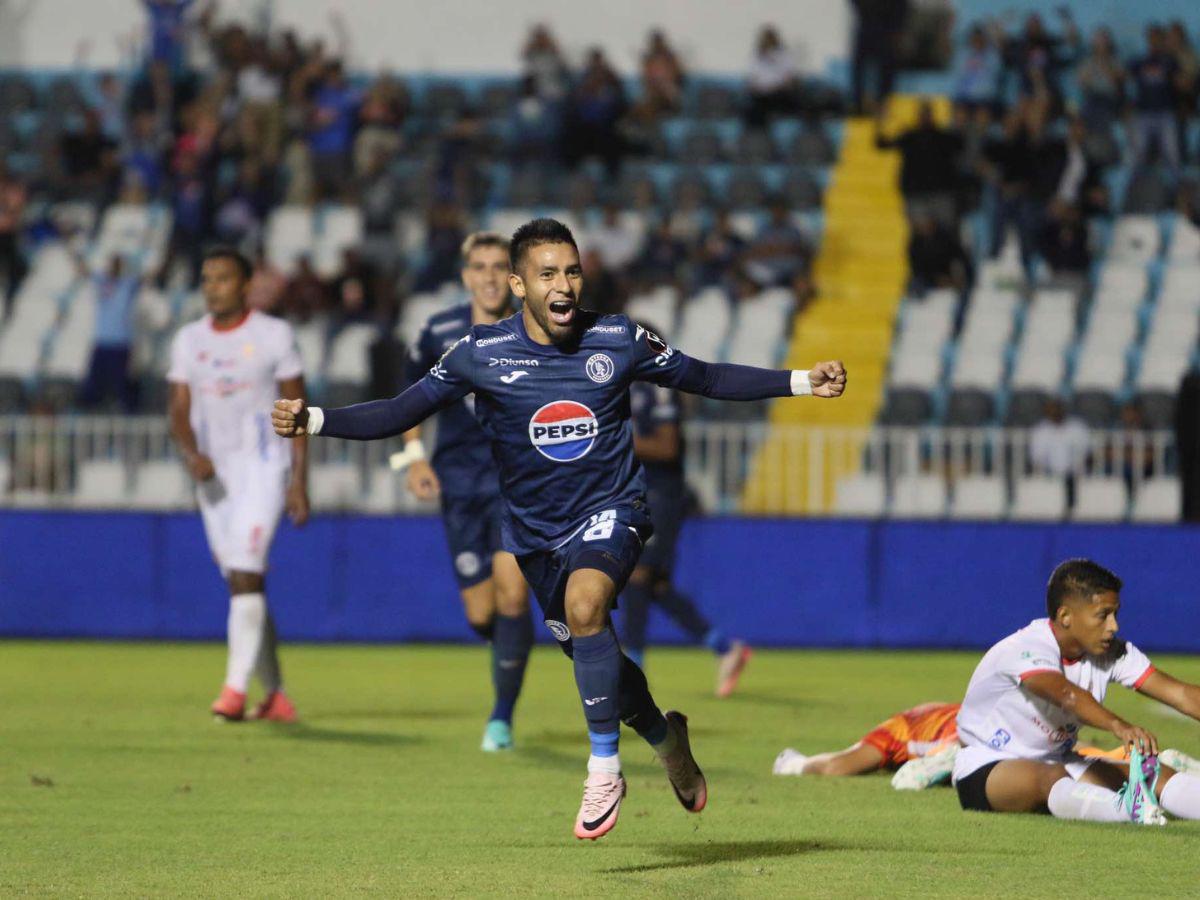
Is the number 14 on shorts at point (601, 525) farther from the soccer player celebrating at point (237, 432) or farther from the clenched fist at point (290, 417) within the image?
the soccer player celebrating at point (237, 432)

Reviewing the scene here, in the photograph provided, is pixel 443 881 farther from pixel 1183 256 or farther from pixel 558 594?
pixel 1183 256

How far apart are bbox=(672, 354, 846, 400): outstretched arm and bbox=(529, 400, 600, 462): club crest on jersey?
1.20 feet

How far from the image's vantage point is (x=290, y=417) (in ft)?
22.4

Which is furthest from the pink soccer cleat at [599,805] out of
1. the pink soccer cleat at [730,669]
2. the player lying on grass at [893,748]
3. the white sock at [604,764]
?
the pink soccer cleat at [730,669]

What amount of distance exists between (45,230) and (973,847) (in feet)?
65.7

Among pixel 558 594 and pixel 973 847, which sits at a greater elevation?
pixel 558 594

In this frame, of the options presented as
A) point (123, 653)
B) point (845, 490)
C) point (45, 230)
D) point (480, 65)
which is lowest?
point (123, 653)

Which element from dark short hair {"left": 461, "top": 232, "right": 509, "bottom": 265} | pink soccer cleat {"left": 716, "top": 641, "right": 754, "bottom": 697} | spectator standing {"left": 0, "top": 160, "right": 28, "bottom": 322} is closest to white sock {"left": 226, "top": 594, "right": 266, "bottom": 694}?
dark short hair {"left": 461, "top": 232, "right": 509, "bottom": 265}

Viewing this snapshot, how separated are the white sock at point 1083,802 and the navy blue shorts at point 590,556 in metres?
1.88

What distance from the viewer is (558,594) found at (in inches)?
283

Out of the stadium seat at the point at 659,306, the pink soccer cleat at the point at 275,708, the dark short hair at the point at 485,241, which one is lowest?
the pink soccer cleat at the point at 275,708

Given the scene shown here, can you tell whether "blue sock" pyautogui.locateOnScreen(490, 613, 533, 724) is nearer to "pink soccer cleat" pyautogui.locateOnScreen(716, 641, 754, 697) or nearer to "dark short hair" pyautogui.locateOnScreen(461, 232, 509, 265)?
"dark short hair" pyautogui.locateOnScreen(461, 232, 509, 265)

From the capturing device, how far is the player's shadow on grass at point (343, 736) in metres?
10.6

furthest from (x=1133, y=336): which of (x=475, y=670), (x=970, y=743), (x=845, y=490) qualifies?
(x=970, y=743)
